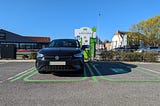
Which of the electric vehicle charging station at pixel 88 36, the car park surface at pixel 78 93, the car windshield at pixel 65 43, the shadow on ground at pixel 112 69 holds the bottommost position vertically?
the car park surface at pixel 78 93

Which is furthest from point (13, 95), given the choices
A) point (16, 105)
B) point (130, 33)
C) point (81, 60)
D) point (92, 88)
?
point (130, 33)

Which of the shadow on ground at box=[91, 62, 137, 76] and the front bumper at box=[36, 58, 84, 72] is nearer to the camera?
the front bumper at box=[36, 58, 84, 72]

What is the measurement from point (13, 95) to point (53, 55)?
2.86m

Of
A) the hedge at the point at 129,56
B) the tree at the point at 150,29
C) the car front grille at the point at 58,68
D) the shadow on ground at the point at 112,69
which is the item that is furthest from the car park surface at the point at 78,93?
the tree at the point at 150,29

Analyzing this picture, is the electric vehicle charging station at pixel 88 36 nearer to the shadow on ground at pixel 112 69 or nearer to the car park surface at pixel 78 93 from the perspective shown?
the shadow on ground at pixel 112 69

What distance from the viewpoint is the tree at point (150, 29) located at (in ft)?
192

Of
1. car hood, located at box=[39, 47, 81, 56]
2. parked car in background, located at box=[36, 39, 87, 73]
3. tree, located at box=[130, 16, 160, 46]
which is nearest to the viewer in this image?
parked car in background, located at box=[36, 39, 87, 73]

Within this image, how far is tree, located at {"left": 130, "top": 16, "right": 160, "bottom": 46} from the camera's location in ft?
192

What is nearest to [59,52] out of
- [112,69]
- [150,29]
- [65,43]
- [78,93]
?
[65,43]

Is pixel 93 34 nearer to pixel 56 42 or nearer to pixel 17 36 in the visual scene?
pixel 56 42

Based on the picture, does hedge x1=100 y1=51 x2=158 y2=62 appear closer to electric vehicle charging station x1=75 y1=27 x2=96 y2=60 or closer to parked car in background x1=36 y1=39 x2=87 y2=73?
electric vehicle charging station x1=75 y1=27 x2=96 y2=60

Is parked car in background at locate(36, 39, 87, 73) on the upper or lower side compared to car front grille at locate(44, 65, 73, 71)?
upper

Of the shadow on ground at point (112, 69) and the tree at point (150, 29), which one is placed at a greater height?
the tree at point (150, 29)

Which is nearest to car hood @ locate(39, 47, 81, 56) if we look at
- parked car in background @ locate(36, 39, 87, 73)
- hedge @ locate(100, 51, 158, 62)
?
parked car in background @ locate(36, 39, 87, 73)
